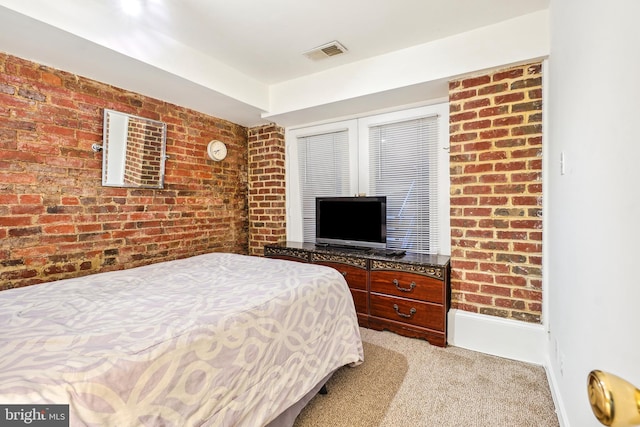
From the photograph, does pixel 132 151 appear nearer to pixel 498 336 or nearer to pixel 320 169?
pixel 320 169

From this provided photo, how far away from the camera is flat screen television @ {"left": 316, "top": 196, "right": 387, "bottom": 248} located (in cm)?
302

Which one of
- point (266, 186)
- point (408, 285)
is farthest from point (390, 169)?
point (266, 186)

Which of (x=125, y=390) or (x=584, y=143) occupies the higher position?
(x=584, y=143)

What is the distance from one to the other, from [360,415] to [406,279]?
3.96 ft

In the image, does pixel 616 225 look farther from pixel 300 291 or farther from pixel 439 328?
pixel 439 328

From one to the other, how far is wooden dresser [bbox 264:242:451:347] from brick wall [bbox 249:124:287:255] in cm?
104

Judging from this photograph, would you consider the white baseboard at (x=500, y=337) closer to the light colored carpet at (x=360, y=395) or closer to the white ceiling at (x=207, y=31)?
the light colored carpet at (x=360, y=395)

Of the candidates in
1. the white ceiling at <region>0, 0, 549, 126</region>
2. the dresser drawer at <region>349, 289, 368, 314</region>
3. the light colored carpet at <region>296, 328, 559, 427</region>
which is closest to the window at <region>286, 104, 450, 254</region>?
the dresser drawer at <region>349, 289, 368, 314</region>

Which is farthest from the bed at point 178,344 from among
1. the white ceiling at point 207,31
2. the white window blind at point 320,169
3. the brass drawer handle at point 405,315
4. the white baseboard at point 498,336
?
the white window blind at point 320,169

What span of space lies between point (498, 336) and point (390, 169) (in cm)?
180

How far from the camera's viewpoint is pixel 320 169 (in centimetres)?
369

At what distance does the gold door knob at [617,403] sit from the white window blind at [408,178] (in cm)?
266

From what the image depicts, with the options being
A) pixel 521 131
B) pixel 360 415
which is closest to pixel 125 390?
pixel 360 415

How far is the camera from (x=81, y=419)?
0.83m
